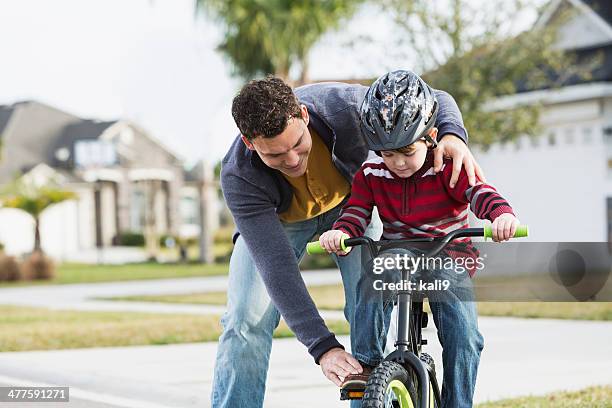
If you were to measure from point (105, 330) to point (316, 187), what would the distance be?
7.65 metres

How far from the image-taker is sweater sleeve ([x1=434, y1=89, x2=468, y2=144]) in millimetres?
4371

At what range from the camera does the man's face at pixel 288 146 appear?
13.3 ft

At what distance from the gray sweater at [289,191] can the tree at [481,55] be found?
59.6 feet

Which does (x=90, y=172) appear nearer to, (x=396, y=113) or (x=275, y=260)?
(x=275, y=260)

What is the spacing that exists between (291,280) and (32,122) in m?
52.8

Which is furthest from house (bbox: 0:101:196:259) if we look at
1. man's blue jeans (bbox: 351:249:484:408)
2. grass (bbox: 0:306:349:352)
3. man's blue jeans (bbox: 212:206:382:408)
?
man's blue jeans (bbox: 351:249:484:408)

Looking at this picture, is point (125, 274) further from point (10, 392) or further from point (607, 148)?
point (10, 392)

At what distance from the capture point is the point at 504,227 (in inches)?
148

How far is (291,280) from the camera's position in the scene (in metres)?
4.36

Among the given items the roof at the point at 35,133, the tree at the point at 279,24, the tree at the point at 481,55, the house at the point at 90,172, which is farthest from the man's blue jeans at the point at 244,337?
the roof at the point at 35,133

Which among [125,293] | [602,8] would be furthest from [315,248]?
[602,8]

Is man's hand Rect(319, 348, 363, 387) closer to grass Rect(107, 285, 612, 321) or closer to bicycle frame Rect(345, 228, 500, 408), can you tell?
bicycle frame Rect(345, 228, 500, 408)

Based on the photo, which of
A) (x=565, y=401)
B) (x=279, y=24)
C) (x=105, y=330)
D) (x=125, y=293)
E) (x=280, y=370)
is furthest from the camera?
(x=279, y=24)

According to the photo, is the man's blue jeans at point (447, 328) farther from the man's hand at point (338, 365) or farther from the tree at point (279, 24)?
the tree at point (279, 24)
